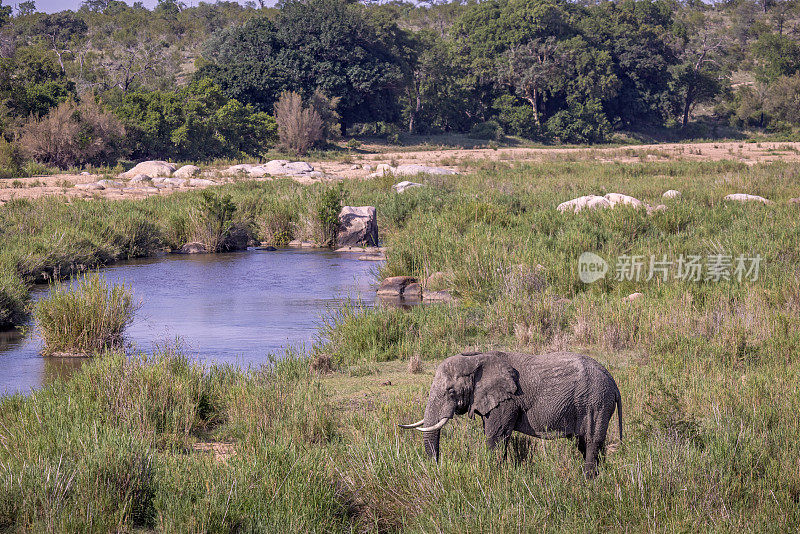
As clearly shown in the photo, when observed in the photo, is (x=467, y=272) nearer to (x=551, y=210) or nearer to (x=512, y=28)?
(x=551, y=210)

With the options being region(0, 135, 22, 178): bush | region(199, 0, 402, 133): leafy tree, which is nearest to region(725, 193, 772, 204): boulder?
region(0, 135, 22, 178): bush

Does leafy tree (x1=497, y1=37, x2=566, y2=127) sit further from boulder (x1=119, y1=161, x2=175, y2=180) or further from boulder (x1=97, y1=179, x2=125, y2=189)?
boulder (x1=97, y1=179, x2=125, y2=189)

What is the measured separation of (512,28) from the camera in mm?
64125

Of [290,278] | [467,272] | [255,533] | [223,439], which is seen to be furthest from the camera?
[290,278]

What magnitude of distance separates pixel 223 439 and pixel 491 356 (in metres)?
2.79

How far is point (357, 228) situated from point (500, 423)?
1596 cm

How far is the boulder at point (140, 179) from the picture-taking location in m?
28.1

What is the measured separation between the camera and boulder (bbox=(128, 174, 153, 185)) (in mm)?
28095

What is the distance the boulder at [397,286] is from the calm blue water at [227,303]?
25 cm

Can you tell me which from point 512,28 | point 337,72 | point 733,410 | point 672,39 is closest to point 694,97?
point 672,39

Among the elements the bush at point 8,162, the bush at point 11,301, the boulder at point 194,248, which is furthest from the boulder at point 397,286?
the bush at point 8,162

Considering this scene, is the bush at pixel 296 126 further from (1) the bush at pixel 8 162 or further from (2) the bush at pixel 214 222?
(2) the bush at pixel 214 222

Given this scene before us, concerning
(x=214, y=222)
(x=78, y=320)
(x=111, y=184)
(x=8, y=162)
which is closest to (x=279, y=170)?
(x=111, y=184)

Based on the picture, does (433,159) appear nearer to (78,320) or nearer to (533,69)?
(533,69)
